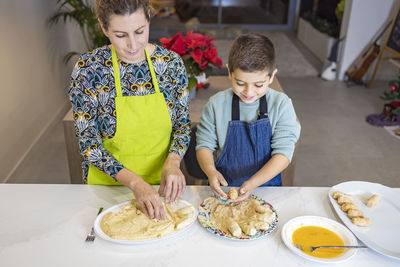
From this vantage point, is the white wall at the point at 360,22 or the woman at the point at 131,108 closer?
the woman at the point at 131,108

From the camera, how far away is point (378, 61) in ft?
15.2

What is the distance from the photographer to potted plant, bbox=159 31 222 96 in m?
Result: 2.15

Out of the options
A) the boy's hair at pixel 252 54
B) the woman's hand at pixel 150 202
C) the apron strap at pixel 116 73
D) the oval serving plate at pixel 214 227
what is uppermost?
the boy's hair at pixel 252 54

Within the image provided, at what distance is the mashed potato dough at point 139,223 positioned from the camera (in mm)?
1125

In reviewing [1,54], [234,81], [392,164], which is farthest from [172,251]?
[392,164]

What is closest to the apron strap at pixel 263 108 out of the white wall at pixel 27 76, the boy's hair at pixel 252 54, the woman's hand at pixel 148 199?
the boy's hair at pixel 252 54

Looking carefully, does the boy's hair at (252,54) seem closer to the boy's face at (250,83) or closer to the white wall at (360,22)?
the boy's face at (250,83)

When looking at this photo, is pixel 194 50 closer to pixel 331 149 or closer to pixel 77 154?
pixel 77 154

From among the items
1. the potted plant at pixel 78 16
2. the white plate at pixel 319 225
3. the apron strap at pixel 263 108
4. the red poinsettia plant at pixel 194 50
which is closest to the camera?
the white plate at pixel 319 225

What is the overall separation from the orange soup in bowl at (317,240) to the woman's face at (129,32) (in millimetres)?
760

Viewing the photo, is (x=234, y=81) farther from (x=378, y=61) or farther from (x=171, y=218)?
(x=378, y=61)

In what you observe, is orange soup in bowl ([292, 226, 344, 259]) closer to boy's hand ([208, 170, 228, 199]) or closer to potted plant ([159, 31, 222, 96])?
boy's hand ([208, 170, 228, 199])

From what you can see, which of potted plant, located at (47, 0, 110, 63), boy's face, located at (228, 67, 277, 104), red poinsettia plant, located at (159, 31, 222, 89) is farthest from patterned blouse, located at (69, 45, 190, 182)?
potted plant, located at (47, 0, 110, 63)

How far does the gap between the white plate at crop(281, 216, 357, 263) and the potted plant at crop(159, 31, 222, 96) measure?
1199 mm
